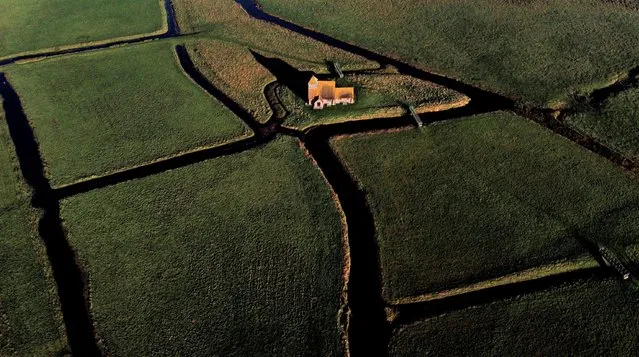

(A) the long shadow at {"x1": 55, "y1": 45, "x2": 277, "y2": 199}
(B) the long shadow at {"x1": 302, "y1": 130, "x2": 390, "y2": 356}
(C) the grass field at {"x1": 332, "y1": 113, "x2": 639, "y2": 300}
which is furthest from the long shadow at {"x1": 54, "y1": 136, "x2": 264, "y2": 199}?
(C) the grass field at {"x1": 332, "y1": 113, "x2": 639, "y2": 300}

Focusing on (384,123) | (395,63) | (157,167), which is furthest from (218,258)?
(395,63)

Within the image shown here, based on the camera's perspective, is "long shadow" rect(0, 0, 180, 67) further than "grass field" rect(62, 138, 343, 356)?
Yes

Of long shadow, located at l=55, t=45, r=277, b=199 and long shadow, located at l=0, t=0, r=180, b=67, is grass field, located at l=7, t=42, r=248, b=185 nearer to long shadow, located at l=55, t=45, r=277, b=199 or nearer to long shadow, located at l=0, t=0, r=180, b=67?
long shadow, located at l=55, t=45, r=277, b=199

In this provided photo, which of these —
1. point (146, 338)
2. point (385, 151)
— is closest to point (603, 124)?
point (385, 151)

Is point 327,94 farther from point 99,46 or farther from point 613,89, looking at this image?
point 99,46

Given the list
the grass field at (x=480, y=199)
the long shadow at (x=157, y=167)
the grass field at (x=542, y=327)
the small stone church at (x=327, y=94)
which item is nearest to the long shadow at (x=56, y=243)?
the long shadow at (x=157, y=167)
